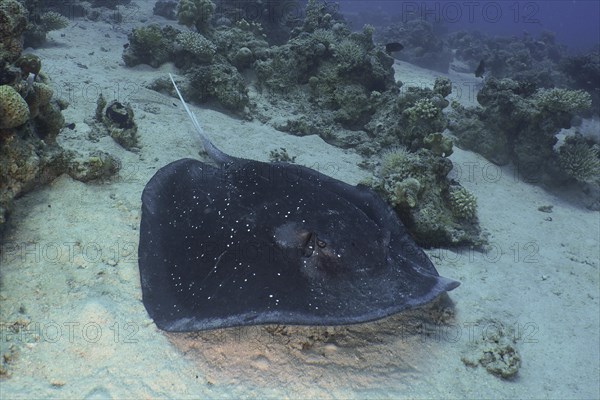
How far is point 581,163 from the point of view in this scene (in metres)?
8.83

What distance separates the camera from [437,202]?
5.96 metres

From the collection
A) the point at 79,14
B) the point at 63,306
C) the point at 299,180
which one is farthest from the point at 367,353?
the point at 79,14

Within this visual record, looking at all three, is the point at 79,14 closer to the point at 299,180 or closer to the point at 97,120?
the point at 97,120

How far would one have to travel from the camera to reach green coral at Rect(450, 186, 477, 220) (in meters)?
6.22

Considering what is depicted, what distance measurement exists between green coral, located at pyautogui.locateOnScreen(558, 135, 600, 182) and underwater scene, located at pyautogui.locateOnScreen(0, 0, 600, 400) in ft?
0.17

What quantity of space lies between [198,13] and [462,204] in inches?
364

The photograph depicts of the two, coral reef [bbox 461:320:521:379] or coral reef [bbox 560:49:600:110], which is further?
coral reef [bbox 560:49:600:110]

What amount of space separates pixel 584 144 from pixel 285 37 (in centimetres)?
974

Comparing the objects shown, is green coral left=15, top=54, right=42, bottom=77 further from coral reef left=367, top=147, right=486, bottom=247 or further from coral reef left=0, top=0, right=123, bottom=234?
coral reef left=367, top=147, right=486, bottom=247

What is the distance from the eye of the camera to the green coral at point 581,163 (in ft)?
28.9

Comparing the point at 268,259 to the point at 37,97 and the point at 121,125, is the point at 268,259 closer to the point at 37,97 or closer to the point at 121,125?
the point at 37,97

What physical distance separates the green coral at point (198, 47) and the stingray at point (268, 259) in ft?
18.9

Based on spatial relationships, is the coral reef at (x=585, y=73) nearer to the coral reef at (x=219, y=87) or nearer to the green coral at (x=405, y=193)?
the green coral at (x=405, y=193)

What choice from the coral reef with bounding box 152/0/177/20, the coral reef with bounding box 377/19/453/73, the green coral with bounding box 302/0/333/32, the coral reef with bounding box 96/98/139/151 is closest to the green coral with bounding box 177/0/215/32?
the green coral with bounding box 302/0/333/32
